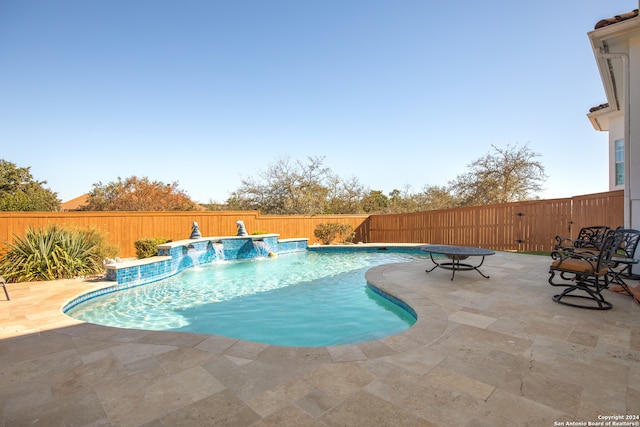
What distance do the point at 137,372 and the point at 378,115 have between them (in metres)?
11.7

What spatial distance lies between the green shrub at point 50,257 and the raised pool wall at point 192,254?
2.78 ft

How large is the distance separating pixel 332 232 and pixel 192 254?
20.2ft

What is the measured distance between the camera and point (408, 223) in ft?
41.0

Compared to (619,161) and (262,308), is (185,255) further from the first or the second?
(619,161)

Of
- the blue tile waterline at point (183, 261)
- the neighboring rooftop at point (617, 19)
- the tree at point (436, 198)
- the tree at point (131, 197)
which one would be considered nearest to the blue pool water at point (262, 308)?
the blue tile waterline at point (183, 261)

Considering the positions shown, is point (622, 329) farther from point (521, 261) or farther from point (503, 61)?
point (503, 61)

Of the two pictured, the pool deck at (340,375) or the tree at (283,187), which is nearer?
the pool deck at (340,375)

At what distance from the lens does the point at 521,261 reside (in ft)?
22.4

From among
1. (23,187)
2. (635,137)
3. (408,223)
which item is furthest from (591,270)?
(23,187)

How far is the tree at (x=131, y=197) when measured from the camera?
46.7ft

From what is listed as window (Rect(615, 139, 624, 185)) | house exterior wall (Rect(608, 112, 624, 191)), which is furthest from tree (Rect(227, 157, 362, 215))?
window (Rect(615, 139, 624, 185))

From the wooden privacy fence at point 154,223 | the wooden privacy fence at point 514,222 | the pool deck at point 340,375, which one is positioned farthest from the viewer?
the wooden privacy fence at point 154,223

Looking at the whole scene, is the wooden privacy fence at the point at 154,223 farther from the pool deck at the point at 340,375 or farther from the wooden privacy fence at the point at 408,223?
the pool deck at the point at 340,375

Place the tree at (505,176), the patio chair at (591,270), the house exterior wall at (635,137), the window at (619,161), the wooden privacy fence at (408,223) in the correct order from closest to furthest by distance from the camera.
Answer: the patio chair at (591,270), the house exterior wall at (635,137), the wooden privacy fence at (408,223), the window at (619,161), the tree at (505,176)
